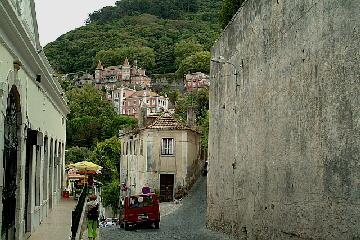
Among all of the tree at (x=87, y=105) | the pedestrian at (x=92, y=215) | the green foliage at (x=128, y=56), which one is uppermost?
the green foliage at (x=128, y=56)

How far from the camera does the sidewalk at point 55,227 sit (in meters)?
12.7

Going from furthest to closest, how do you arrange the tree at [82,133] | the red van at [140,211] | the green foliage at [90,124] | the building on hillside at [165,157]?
the green foliage at [90,124], the tree at [82,133], the building on hillside at [165,157], the red van at [140,211]

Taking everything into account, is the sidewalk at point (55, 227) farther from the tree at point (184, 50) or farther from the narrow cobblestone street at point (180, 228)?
the tree at point (184, 50)

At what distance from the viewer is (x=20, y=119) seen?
1106 centimetres

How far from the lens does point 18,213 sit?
10836 mm

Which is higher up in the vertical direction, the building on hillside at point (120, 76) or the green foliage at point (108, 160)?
the building on hillside at point (120, 76)

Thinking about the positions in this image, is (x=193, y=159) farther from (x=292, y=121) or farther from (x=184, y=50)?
(x=184, y=50)

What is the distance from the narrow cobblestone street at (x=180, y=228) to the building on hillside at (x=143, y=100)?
8345 cm

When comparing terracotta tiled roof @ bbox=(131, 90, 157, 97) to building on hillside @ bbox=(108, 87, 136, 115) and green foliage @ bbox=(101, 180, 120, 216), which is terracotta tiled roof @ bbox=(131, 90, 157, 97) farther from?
green foliage @ bbox=(101, 180, 120, 216)

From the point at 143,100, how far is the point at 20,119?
334ft

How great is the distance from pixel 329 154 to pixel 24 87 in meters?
7.32

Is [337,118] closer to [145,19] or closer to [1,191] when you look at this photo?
[1,191]

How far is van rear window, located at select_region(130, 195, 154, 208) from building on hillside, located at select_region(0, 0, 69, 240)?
3.81 metres

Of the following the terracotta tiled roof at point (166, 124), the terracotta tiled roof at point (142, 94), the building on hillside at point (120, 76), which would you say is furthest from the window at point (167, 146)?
the building on hillside at point (120, 76)
